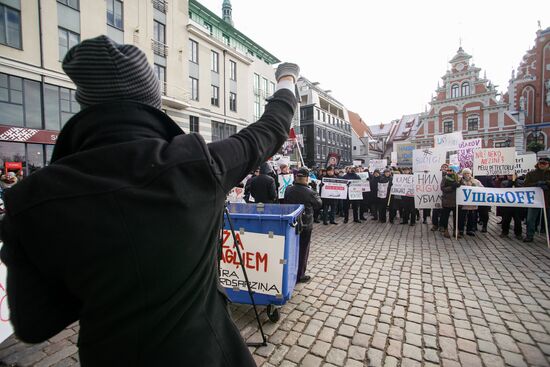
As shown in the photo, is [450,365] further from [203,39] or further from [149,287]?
[203,39]

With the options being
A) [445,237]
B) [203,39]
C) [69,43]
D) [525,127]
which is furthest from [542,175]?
[525,127]

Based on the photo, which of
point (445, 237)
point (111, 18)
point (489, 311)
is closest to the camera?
point (489, 311)

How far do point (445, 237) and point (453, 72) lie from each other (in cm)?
4753

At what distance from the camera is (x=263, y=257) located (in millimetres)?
3693

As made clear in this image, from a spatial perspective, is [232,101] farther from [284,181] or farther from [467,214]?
[467,214]

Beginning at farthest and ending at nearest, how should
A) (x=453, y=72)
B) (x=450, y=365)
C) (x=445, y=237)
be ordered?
(x=453, y=72) → (x=445, y=237) → (x=450, y=365)

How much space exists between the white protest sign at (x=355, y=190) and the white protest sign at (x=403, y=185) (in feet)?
3.84

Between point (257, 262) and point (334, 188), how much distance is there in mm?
7526

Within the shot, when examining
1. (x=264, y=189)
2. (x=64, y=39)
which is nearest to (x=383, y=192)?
(x=264, y=189)

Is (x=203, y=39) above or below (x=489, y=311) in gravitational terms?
above

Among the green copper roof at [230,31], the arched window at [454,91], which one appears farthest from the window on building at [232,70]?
the arched window at [454,91]

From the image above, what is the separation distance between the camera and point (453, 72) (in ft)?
147

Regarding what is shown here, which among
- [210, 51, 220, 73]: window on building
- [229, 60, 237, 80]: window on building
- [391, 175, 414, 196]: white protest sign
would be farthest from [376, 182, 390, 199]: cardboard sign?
[229, 60, 237, 80]: window on building

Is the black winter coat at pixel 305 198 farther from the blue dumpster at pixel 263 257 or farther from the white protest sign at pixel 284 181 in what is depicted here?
the white protest sign at pixel 284 181
